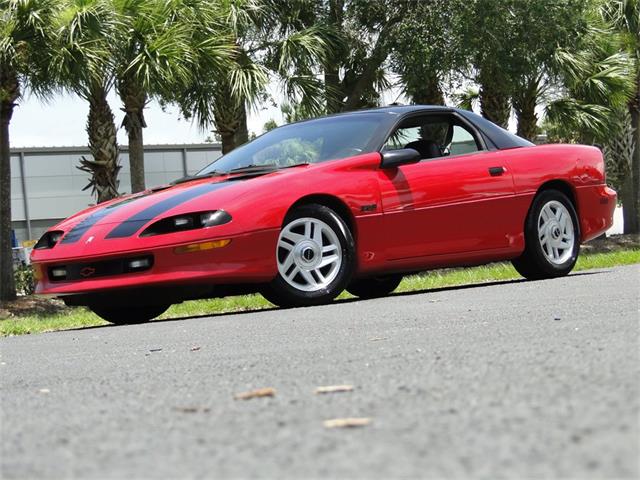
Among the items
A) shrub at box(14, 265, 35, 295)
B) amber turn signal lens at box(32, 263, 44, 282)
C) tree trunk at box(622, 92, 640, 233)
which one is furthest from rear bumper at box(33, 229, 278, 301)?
tree trunk at box(622, 92, 640, 233)

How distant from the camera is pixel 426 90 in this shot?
72.9ft

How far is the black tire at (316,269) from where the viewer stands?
7430 mm

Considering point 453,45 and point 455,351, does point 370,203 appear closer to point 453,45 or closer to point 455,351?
point 455,351

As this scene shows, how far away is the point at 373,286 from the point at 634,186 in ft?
76.9

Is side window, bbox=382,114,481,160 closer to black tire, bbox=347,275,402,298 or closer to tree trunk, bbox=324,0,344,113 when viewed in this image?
black tire, bbox=347,275,402,298

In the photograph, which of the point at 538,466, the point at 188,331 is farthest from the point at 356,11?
the point at 538,466

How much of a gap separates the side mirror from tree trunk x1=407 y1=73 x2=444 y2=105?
1414 centimetres

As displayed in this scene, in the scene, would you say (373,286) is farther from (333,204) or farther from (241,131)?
(241,131)

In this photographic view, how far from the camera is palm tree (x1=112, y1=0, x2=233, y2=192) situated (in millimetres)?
17484

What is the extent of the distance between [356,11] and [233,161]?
49.9ft

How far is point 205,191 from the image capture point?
743 cm

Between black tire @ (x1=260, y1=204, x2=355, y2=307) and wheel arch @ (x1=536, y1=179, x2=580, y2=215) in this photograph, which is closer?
black tire @ (x1=260, y1=204, x2=355, y2=307)

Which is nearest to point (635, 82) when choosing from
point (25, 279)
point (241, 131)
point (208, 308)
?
point (241, 131)

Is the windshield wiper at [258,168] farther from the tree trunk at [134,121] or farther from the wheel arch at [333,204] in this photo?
the tree trunk at [134,121]
